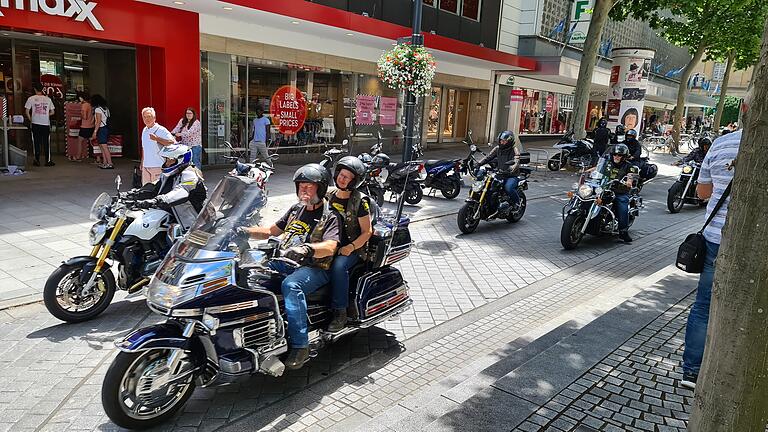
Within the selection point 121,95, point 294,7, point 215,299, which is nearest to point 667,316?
point 215,299

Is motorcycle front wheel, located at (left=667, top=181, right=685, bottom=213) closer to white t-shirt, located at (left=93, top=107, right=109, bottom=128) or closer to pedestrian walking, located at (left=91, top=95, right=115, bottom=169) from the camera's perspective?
pedestrian walking, located at (left=91, top=95, right=115, bottom=169)

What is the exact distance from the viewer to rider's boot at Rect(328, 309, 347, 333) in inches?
171

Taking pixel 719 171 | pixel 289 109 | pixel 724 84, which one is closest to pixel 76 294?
pixel 719 171

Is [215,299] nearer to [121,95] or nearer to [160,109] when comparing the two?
[160,109]

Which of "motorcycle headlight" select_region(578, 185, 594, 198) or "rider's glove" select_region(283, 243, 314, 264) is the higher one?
"rider's glove" select_region(283, 243, 314, 264)

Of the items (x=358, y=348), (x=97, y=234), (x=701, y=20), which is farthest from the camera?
(x=701, y=20)

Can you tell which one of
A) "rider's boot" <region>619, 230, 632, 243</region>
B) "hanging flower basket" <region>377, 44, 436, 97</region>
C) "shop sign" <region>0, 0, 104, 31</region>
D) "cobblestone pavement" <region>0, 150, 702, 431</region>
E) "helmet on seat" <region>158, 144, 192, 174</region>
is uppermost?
"shop sign" <region>0, 0, 104, 31</region>

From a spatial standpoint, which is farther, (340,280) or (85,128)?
(85,128)

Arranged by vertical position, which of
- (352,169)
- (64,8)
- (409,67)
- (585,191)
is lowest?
(585,191)

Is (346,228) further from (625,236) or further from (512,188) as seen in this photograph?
(625,236)

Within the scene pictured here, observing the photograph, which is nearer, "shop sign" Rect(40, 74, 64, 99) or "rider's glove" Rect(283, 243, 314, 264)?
"rider's glove" Rect(283, 243, 314, 264)

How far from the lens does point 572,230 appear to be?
28.0 ft

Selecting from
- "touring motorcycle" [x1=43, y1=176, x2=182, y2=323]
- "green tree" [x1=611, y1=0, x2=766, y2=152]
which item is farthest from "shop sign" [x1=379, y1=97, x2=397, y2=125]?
"touring motorcycle" [x1=43, y1=176, x2=182, y2=323]

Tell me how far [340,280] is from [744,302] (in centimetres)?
275
